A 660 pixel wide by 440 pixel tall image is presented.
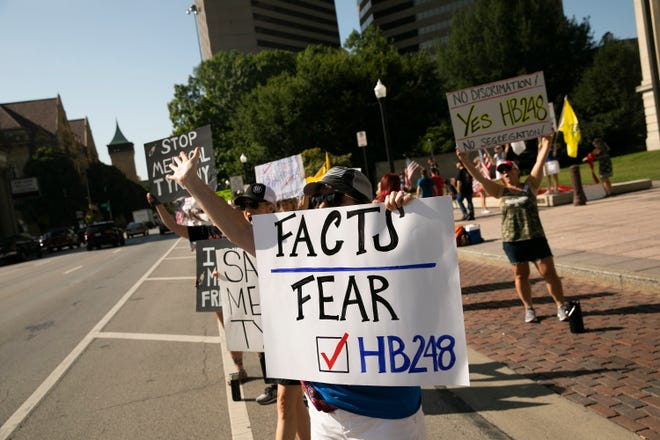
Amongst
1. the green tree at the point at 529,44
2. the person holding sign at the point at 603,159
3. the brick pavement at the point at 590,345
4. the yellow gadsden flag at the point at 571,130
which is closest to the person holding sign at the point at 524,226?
the brick pavement at the point at 590,345

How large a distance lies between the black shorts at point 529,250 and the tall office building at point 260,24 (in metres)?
104

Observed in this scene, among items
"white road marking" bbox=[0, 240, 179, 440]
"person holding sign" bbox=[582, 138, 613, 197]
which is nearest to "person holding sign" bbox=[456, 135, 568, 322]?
"white road marking" bbox=[0, 240, 179, 440]

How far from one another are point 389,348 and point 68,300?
1267cm

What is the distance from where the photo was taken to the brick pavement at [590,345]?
13.4ft

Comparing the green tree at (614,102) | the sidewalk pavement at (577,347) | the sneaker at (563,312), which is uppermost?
the green tree at (614,102)

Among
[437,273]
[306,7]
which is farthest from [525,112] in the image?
[306,7]

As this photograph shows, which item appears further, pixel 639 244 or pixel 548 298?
pixel 639 244

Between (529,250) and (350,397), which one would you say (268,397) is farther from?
(529,250)

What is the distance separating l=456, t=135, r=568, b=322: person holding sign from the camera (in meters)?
6.09

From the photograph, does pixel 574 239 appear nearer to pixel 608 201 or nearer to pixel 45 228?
pixel 608 201

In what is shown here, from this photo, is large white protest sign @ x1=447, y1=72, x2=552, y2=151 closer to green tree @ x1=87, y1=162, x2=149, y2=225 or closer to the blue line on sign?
the blue line on sign

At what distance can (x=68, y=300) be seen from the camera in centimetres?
1329

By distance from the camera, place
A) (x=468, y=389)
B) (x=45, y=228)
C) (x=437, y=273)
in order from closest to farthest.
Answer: (x=437, y=273), (x=468, y=389), (x=45, y=228)

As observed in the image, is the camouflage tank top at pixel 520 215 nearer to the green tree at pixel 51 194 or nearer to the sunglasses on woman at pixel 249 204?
the sunglasses on woman at pixel 249 204
